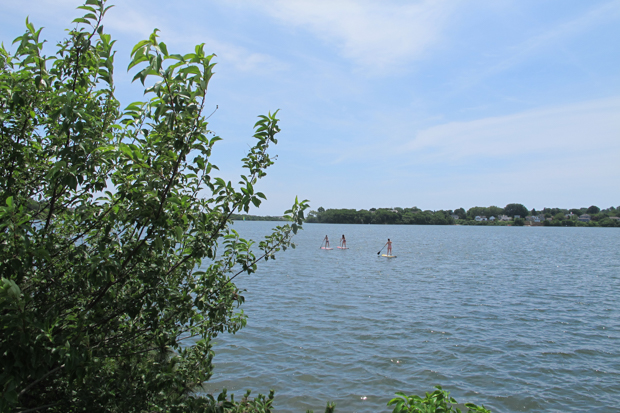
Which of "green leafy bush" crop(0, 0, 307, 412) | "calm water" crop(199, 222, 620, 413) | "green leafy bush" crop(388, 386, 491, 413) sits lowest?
"calm water" crop(199, 222, 620, 413)

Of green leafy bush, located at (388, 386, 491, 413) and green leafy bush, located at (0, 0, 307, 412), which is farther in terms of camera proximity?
green leafy bush, located at (388, 386, 491, 413)

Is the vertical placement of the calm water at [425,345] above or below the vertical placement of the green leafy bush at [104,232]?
below

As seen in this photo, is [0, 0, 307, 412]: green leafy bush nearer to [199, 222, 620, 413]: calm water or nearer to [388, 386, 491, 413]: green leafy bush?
[388, 386, 491, 413]: green leafy bush

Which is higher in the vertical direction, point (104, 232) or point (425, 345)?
point (104, 232)

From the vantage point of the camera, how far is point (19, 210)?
2.73 m

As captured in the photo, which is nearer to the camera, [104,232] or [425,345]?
[104,232]

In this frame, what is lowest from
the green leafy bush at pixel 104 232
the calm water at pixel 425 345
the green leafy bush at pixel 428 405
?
the calm water at pixel 425 345

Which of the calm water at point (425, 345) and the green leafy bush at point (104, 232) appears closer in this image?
the green leafy bush at point (104, 232)

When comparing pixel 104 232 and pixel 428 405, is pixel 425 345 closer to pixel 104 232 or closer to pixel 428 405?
pixel 428 405

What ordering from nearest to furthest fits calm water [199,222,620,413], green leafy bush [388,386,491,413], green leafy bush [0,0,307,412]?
green leafy bush [0,0,307,412] → green leafy bush [388,386,491,413] → calm water [199,222,620,413]

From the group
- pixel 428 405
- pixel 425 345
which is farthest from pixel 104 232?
pixel 425 345

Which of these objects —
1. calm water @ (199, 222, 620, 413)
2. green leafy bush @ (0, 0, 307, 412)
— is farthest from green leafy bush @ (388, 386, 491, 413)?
calm water @ (199, 222, 620, 413)

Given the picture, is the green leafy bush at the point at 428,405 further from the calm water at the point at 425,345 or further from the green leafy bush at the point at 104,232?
the calm water at the point at 425,345

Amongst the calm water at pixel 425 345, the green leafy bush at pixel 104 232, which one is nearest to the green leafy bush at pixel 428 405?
the green leafy bush at pixel 104 232
